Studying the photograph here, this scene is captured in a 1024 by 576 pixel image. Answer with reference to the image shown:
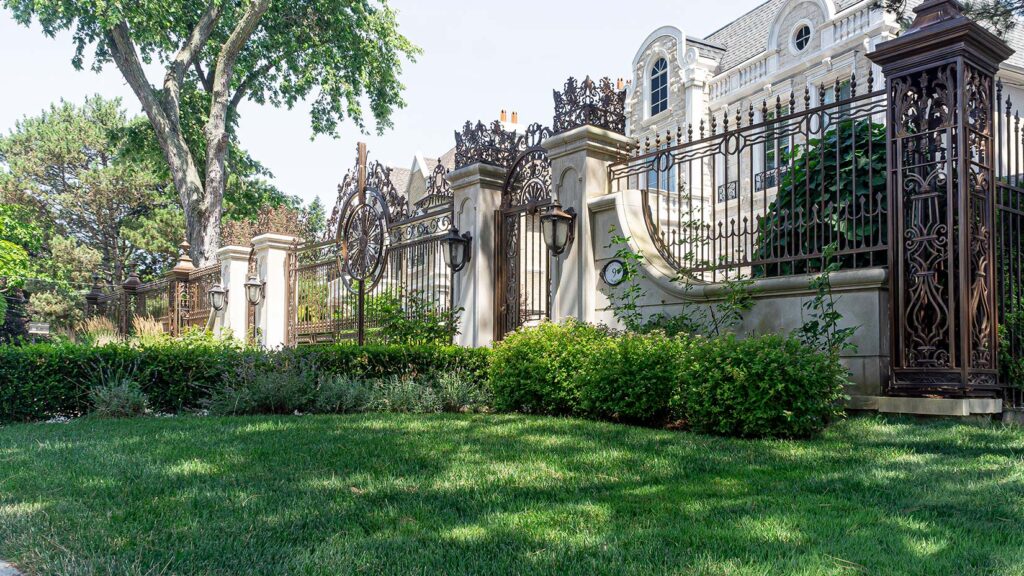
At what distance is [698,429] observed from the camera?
17.1 feet

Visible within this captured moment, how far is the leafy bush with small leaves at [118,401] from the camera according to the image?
7.30 meters

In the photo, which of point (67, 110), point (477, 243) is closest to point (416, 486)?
point (477, 243)

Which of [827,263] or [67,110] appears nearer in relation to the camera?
[827,263]

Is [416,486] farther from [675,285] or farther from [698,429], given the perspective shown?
[675,285]

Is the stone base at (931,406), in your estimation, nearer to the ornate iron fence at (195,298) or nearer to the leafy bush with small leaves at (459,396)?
the leafy bush with small leaves at (459,396)

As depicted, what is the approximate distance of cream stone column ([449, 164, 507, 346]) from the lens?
941 cm

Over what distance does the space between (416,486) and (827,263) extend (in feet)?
13.3

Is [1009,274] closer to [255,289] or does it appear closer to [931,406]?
[931,406]

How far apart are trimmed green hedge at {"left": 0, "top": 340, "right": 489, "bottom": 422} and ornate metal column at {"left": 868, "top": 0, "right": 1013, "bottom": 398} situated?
4472mm

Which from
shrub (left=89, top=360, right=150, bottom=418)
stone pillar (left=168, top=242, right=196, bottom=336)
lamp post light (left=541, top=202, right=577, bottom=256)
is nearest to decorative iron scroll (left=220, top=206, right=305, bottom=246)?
stone pillar (left=168, top=242, right=196, bottom=336)

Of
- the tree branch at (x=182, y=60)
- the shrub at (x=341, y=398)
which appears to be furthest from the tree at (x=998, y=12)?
the tree branch at (x=182, y=60)

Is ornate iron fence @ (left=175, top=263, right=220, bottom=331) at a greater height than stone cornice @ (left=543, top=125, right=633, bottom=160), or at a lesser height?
lesser

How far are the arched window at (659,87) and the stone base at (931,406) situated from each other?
55.1 ft

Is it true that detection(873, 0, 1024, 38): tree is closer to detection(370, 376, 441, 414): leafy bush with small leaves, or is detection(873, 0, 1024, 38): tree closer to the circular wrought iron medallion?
detection(370, 376, 441, 414): leafy bush with small leaves
